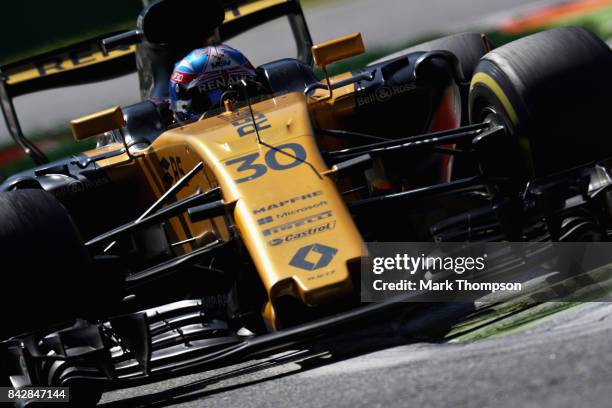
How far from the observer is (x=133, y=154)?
271 inches

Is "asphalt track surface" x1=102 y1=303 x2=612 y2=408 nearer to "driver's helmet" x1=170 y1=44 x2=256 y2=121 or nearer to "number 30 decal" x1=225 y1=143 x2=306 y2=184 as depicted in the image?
"number 30 decal" x1=225 y1=143 x2=306 y2=184

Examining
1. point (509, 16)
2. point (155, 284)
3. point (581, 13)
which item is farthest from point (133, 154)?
point (509, 16)

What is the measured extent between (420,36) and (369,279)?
34.9 feet

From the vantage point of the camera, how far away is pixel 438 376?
13.1 feet

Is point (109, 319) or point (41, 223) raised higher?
point (41, 223)

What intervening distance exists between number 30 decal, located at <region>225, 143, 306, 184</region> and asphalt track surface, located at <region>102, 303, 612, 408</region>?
0.85 m

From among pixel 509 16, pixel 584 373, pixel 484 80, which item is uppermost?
pixel 484 80

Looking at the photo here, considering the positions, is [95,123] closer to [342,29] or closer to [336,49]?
[336,49]

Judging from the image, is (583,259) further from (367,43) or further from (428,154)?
(367,43)

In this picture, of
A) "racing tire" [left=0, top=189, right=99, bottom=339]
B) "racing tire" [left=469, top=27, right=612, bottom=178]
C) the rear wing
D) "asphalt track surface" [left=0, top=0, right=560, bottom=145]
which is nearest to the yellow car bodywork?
"racing tire" [left=0, top=189, right=99, bottom=339]

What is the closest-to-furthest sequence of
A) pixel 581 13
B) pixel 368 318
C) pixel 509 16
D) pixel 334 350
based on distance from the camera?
pixel 368 318 < pixel 334 350 < pixel 581 13 < pixel 509 16

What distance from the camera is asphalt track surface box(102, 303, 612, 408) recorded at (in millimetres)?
3566

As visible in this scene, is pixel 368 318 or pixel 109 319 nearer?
pixel 368 318

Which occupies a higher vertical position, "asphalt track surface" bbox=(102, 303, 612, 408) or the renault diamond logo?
the renault diamond logo
